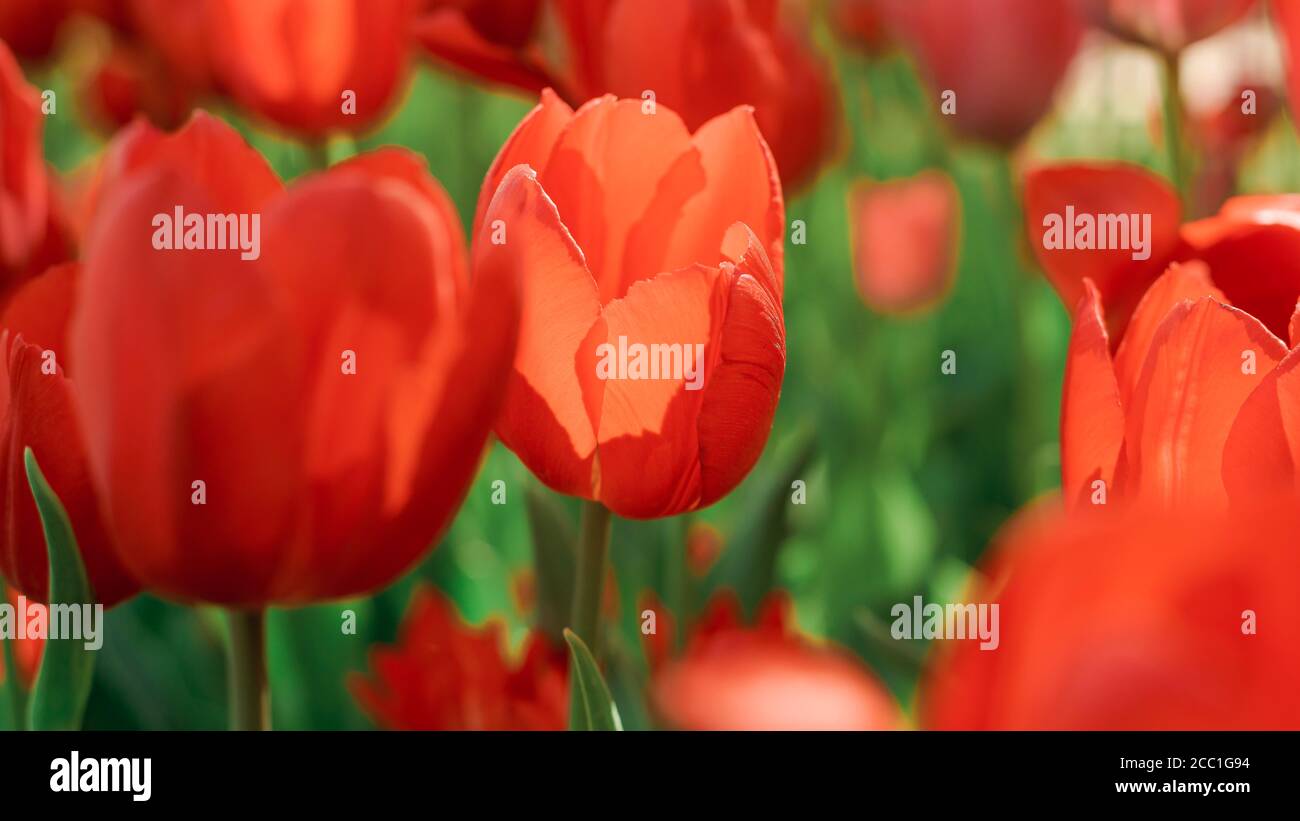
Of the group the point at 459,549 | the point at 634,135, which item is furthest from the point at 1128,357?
the point at 459,549

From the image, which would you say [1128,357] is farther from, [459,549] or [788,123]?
[459,549]

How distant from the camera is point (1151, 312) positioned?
0.36 m

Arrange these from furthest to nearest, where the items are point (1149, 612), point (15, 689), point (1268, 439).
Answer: point (15, 689)
point (1268, 439)
point (1149, 612)

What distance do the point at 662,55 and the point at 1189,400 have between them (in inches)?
11.4

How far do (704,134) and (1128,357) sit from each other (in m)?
0.13

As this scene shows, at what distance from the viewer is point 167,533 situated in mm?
301

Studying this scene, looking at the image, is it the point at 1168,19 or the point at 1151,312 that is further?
the point at 1168,19

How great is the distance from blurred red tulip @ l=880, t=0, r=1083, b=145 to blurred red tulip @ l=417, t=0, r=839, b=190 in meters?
0.22

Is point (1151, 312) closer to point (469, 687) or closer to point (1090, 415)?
point (1090, 415)

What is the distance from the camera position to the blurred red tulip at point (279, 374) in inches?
11.1

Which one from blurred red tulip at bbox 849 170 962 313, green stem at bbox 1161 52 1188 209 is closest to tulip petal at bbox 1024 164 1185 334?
green stem at bbox 1161 52 1188 209

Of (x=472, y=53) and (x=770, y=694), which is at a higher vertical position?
(x=472, y=53)

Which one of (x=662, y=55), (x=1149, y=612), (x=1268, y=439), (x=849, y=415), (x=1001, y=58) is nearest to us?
(x=1149, y=612)

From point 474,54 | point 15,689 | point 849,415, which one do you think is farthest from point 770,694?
point 849,415
